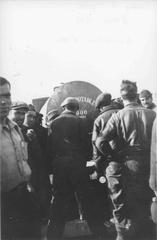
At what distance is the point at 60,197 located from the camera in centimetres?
589

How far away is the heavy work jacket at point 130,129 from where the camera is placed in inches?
222

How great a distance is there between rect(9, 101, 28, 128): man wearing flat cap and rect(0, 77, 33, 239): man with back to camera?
0.45 m

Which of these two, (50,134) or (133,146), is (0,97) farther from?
(133,146)

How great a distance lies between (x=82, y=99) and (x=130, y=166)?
124 cm

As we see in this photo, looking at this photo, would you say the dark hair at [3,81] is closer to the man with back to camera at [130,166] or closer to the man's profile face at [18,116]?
the man's profile face at [18,116]

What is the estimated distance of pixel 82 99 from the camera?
21.2 ft

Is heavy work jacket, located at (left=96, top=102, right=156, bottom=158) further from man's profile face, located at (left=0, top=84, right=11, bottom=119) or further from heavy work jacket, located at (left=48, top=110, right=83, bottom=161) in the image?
man's profile face, located at (left=0, top=84, right=11, bottom=119)

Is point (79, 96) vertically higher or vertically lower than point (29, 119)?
higher

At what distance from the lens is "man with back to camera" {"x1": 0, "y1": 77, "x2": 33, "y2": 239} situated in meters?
5.04

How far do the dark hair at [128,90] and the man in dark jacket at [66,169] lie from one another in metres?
0.62

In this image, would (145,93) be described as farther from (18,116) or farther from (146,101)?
(18,116)

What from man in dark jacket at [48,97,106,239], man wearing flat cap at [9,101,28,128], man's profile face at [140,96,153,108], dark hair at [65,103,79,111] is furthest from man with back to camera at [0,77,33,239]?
man's profile face at [140,96,153,108]

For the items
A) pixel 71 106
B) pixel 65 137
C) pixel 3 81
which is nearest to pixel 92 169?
pixel 65 137

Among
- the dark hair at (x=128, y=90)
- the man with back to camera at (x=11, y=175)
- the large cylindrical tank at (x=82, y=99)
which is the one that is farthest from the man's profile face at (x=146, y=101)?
the man with back to camera at (x=11, y=175)
